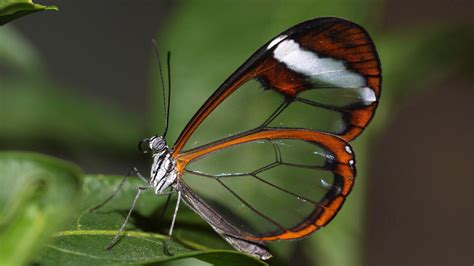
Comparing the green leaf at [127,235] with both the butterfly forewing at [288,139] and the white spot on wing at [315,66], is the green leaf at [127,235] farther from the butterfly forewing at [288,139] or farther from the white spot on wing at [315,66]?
the white spot on wing at [315,66]

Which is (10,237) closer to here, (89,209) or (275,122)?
(89,209)

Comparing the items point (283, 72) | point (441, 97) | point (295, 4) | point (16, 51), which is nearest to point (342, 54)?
point (283, 72)

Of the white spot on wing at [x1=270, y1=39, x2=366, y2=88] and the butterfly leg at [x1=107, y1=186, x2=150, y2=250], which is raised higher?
the white spot on wing at [x1=270, y1=39, x2=366, y2=88]

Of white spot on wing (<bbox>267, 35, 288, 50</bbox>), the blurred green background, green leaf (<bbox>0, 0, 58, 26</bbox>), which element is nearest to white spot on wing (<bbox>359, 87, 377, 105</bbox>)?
white spot on wing (<bbox>267, 35, 288, 50</bbox>)

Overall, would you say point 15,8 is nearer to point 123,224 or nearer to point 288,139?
point 123,224

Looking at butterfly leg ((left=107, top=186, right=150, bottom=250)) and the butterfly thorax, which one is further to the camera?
the butterfly thorax

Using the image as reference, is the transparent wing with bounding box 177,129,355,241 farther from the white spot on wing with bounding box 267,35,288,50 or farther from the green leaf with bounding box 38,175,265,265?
the white spot on wing with bounding box 267,35,288,50

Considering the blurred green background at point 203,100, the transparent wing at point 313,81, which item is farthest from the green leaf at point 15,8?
the transparent wing at point 313,81
